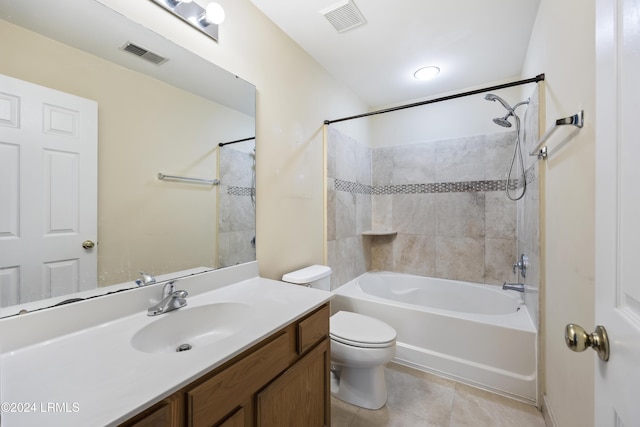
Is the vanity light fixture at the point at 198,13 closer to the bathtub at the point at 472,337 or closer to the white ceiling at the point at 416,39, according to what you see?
the white ceiling at the point at 416,39

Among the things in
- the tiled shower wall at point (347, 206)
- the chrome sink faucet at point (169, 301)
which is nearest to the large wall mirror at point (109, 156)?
the chrome sink faucet at point (169, 301)

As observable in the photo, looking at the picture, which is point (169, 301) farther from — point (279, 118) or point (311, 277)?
point (279, 118)

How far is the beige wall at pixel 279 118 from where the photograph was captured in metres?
1.41

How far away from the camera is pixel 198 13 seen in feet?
4.16

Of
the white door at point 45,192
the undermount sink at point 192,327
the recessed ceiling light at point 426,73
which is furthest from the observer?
the recessed ceiling light at point 426,73

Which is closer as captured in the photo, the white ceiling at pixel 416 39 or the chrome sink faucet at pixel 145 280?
the chrome sink faucet at pixel 145 280

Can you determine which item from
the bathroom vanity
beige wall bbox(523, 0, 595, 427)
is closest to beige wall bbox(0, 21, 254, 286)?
the bathroom vanity

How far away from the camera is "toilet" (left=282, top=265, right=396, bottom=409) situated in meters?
1.48

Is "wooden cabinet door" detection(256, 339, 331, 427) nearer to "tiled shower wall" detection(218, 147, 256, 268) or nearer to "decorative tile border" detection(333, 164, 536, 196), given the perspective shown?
"tiled shower wall" detection(218, 147, 256, 268)

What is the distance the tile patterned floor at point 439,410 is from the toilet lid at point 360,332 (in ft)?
1.40

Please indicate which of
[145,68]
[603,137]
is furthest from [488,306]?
[145,68]

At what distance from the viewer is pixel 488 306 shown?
7.67 ft

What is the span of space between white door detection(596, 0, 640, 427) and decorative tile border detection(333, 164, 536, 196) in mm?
1897

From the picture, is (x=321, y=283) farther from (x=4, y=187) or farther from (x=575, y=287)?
(x=4, y=187)
